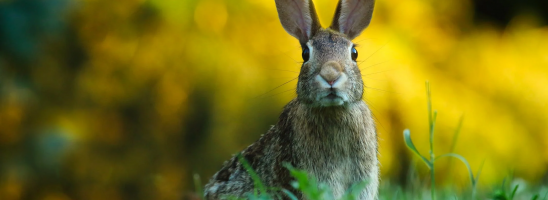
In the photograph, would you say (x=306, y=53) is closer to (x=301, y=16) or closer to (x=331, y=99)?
(x=301, y=16)

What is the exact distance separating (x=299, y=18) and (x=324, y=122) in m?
0.54

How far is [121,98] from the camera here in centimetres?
467

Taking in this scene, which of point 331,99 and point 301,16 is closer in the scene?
point 331,99

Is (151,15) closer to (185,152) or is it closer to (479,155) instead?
(185,152)

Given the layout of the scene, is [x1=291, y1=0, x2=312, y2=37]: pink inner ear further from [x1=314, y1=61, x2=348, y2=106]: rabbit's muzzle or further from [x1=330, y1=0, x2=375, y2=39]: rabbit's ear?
[x1=314, y1=61, x2=348, y2=106]: rabbit's muzzle

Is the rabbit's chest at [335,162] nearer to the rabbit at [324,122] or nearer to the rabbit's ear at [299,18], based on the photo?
the rabbit at [324,122]

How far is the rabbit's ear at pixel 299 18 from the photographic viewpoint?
2865 millimetres

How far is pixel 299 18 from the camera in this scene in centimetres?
288

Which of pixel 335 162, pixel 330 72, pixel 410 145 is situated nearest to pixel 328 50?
pixel 330 72

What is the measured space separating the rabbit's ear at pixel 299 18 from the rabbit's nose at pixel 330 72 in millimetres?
403

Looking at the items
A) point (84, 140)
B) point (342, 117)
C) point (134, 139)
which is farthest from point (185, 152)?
point (342, 117)

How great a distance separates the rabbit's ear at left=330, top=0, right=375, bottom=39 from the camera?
2.88 metres

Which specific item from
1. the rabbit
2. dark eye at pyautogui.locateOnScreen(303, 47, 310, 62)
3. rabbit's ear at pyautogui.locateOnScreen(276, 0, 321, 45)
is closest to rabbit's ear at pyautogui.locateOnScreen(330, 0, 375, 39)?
the rabbit

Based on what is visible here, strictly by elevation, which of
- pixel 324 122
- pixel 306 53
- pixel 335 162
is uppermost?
pixel 306 53
